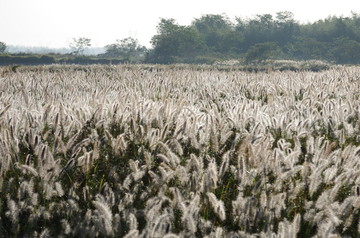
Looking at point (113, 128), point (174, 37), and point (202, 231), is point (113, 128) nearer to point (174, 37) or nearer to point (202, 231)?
point (202, 231)

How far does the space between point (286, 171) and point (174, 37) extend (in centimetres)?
7143

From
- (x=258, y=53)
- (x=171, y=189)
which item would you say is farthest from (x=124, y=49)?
(x=171, y=189)

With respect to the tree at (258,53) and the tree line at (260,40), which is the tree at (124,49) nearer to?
the tree line at (260,40)

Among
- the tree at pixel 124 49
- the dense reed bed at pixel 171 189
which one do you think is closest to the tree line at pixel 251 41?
the tree at pixel 124 49

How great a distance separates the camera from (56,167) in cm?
200

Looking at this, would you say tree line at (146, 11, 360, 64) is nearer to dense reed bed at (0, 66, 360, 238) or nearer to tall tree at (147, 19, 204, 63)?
tall tree at (147, 19, 204, 63)

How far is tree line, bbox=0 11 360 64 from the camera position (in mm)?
65438

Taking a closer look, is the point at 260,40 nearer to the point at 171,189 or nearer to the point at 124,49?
the point at 124,49

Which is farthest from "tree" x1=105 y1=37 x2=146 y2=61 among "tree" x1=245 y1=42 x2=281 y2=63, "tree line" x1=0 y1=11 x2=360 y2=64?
"tree" x1=245 y1=42 x2=281 y2=63

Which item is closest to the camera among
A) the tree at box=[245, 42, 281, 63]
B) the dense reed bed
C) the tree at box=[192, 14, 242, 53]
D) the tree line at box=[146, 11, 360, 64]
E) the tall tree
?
the dense reed bed

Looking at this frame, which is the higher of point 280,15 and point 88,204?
point 280,15

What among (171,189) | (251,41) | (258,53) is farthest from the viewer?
(251,41)

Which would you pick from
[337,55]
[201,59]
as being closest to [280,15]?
[337,55]

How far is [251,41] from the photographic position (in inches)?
3383
